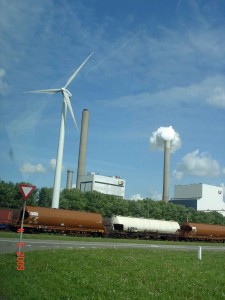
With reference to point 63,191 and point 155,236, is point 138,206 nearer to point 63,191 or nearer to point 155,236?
point 63,191

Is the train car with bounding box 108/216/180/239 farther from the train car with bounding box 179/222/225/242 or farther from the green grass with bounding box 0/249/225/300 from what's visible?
the green grass with bounding box 0/249/225/300

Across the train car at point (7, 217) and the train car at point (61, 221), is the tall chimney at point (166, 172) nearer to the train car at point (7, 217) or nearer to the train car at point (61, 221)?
the train car at point (61, 221)

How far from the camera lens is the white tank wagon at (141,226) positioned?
6631 cm

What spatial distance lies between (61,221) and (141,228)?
54.2ft

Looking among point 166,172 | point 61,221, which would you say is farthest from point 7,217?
point 166,172

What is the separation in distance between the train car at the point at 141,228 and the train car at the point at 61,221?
407 centimetres

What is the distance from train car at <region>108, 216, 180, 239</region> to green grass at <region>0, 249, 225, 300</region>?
48.4 metres

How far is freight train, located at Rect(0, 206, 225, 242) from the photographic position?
182ft

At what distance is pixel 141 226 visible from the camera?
6838 cm

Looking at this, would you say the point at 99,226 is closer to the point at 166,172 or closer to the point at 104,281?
the point at 104,281

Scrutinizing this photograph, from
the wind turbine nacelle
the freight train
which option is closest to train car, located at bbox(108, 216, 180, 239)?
the freight train

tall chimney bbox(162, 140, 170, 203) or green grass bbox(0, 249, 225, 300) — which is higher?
tall chimney bbox(162, 140, 170, 203)

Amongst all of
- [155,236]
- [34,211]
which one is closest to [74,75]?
[34,211]

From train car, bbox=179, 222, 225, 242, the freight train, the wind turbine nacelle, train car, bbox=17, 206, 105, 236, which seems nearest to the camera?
train car, bbox=17, 206, 105, 236
